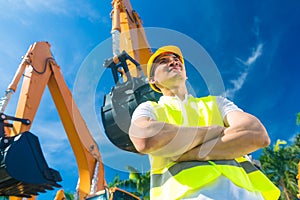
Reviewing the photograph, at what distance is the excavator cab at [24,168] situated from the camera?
12.5ft

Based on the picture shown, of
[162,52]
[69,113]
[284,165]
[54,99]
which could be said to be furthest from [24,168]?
[284,165]

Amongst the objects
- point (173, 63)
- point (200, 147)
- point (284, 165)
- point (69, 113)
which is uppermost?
point (284, 165)

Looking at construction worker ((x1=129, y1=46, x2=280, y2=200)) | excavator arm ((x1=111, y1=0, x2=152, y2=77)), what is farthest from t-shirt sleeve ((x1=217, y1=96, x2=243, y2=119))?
excavator arm ((x1=111, y1=0, x2=152, y2=77))

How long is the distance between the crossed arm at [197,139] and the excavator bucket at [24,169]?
3.04 m

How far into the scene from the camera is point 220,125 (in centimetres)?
129

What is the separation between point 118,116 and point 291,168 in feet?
84.1

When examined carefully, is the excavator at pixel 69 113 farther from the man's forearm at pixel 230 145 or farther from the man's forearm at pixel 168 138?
the man's forearm at pixel 230 145

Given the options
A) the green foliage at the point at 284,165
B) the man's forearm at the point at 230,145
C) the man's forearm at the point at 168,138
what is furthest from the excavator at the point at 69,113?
the green foliage at the point at 284,165

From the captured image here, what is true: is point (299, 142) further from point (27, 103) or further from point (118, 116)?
point (118, 116)

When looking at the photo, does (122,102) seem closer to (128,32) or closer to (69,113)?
(128,32)

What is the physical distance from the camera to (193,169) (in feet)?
3.79

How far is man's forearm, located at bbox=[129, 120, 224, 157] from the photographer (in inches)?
45.7

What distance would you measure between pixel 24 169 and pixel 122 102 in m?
2.87

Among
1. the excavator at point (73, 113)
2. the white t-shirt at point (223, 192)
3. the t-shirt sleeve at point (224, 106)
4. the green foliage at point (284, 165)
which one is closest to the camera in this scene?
the white t-shirt at point (223, 192)
